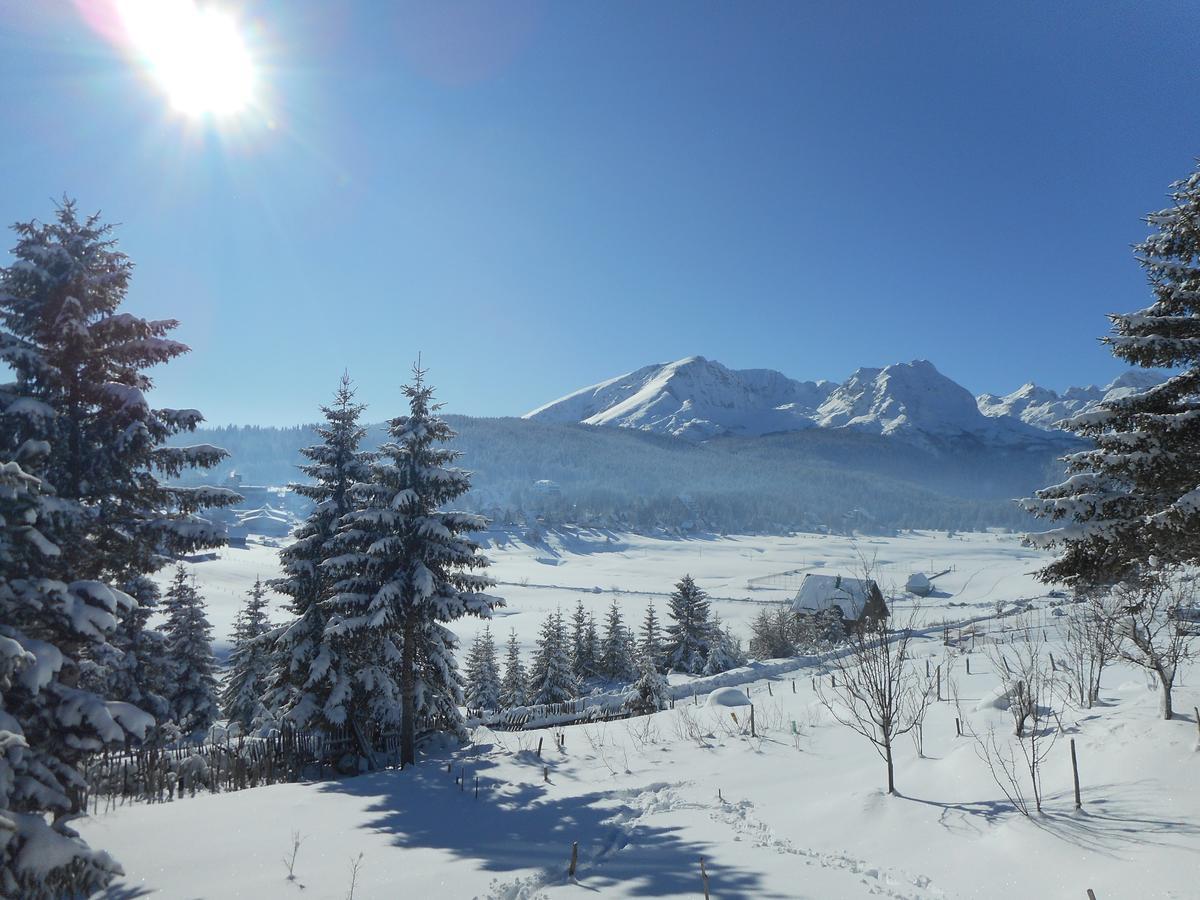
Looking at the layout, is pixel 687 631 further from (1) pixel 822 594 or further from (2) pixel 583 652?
(1) pixel 822 594

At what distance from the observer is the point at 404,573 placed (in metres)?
17.6

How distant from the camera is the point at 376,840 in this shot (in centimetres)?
1039

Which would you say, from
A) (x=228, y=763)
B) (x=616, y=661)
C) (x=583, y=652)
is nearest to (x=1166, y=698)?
(x=228, y=763)

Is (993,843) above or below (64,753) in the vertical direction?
below

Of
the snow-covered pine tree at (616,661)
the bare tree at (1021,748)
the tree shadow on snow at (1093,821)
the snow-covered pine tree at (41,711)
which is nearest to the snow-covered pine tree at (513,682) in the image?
the snow-covered pine tree at (616,661)

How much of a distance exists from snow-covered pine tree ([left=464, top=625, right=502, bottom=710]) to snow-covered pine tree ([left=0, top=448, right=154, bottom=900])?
3289 centimetres

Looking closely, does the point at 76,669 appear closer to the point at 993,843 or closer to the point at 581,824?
the point at 581,824

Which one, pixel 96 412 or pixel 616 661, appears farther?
pixel 616 661

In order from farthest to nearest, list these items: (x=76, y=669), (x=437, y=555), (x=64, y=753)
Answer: (x=437, y=555) → (x=76, y=669) → (x=64, y=753)

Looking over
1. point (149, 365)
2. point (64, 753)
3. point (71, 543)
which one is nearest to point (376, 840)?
point (64, 753)

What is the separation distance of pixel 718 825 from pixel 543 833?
3.27m

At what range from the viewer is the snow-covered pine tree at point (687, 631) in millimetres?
46219

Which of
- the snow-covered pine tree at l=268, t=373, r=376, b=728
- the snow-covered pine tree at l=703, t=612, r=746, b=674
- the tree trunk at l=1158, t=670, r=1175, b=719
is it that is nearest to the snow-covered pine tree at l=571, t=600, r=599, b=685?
the snow-covered pine tree at l=703, t=612, r=746, b=674

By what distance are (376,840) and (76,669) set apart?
5.24 metres
